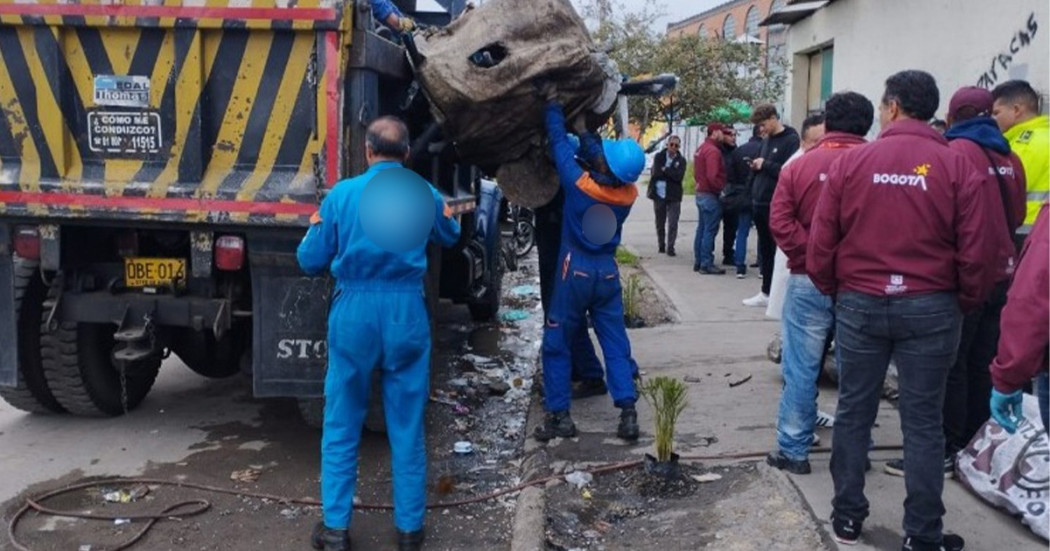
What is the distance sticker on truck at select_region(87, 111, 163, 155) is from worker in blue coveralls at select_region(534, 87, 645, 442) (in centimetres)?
213

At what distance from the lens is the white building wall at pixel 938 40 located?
680 cm

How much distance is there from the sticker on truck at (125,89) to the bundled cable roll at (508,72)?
1.49m

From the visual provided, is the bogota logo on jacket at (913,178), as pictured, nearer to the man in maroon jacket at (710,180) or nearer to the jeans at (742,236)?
the jeans at (742,236)

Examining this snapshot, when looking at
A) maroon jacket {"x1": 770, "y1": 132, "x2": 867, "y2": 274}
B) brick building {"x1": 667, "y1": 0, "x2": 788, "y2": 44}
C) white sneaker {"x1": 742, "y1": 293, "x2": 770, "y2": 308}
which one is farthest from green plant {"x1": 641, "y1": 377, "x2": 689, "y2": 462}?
brick building {"x1": 667, "y1": 0, "x2": 788, "y2": 44}

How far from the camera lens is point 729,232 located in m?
12.5

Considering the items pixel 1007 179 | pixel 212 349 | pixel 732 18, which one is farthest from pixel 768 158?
pixel 732 18

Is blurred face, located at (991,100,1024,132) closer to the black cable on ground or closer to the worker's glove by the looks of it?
the black cable on ground

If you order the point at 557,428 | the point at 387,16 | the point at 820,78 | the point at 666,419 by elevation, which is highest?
the point at 820,78

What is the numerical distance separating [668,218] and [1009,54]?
6.94 metres

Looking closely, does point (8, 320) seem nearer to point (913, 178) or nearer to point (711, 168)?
point (913, 178)

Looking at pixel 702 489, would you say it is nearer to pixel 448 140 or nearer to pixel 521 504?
pixel 521 504

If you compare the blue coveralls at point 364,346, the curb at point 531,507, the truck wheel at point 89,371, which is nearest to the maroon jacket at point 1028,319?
the curb at point 531,507

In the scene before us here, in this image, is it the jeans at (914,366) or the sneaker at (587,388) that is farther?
the sneaker at (587,388)

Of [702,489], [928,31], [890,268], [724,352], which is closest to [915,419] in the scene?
[890,268]
